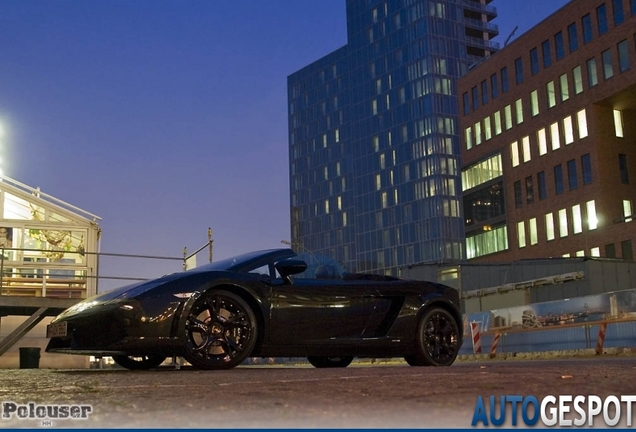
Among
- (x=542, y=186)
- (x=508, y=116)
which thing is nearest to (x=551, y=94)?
(x=508, y=116)

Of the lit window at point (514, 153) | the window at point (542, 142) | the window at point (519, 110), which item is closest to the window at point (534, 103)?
the window at point (519, 110)

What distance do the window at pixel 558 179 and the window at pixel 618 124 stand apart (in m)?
4.48

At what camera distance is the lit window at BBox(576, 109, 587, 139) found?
2140 inches

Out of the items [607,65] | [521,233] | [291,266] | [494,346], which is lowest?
[494,346]

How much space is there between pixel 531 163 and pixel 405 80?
35635mm

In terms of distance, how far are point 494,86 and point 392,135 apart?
1168 inches

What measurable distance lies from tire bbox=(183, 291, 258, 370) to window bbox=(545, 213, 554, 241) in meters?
53.0

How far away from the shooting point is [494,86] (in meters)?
65.1

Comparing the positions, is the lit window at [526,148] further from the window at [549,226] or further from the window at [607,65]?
the window at [607,65]

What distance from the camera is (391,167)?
308 ft

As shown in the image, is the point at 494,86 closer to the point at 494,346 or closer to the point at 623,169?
the point at 623,169

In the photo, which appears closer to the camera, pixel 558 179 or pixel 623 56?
pixel 623 56

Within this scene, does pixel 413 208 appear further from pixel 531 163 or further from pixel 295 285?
pixel 295 285

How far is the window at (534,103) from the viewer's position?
59.5 meters
